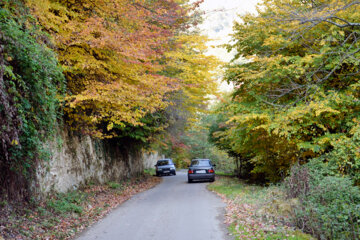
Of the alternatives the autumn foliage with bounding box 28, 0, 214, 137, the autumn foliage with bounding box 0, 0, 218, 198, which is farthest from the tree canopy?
the autumn foliage with bounding box 28, 0, 214, 137

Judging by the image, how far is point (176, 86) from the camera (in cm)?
1216

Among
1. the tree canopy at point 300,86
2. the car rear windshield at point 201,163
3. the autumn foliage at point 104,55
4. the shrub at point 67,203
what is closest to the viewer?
the shrub at point 67,203

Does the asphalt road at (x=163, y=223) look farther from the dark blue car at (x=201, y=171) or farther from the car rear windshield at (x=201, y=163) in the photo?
the car rear windshield at (x=201, y=163)

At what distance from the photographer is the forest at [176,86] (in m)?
6.39

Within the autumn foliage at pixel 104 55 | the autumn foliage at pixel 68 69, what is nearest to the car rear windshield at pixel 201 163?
the autumn foliage at pixel 68 69

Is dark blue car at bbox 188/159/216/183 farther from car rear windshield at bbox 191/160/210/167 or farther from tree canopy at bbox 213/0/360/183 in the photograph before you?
tree canopy at bbox 213/0/360/183

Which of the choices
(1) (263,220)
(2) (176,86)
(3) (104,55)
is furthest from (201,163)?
(1) (263,220)

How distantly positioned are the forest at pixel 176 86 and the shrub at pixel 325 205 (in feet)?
0.11

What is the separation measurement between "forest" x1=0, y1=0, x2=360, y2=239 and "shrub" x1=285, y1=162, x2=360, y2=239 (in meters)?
0.03

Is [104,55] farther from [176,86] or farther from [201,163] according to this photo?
[201,163]

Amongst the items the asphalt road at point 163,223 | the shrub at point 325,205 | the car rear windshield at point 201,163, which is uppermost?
the car rear windshield at point 201,163

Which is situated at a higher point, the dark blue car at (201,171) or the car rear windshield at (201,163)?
the car rear windshield at (201,163)

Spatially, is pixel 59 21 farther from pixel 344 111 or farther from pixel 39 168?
pixel 344 111

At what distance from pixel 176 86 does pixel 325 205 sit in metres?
7.13
